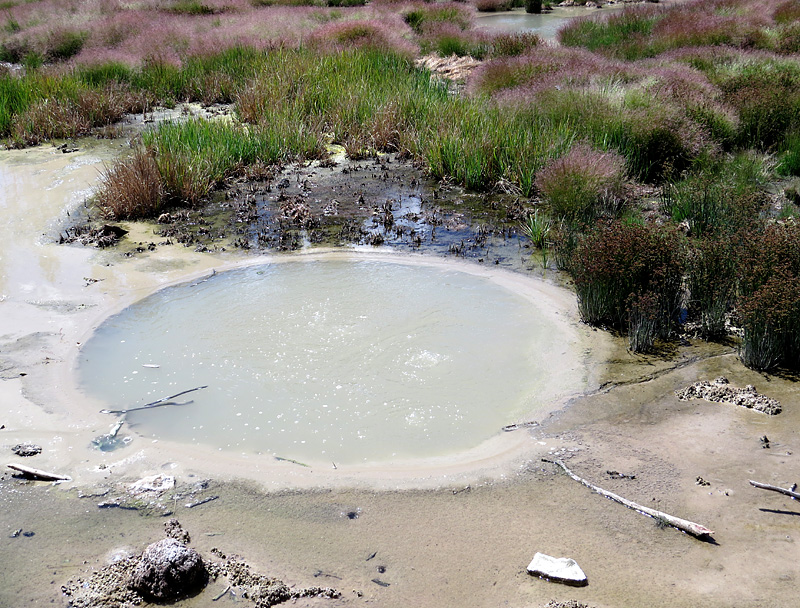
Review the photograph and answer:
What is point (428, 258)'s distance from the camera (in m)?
7.35

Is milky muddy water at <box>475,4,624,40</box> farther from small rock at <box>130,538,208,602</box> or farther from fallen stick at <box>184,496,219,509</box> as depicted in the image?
small rock at <box>130,538,208,602</box>

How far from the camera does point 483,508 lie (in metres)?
3.77

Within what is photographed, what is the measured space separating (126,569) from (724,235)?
5.44 metres

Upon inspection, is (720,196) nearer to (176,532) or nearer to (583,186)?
(583,186)

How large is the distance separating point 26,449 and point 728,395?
4.53 m

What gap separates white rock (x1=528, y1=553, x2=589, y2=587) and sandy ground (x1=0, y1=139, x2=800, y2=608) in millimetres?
55

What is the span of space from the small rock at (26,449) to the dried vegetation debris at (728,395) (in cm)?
417

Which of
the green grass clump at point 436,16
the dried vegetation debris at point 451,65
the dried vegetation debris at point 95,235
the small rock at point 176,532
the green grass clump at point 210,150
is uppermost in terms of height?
the green grass clump at point 436,16

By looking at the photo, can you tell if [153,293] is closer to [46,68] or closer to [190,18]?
[46,68]

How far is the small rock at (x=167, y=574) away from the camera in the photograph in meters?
3.16

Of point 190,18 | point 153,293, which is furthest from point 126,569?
point 190,18

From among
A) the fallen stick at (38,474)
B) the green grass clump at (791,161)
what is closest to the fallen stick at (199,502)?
the fallen stick at (38,474)

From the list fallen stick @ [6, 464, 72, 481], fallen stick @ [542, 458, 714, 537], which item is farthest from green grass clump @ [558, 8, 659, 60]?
fallen stick @ [6, 464, 72, 481]

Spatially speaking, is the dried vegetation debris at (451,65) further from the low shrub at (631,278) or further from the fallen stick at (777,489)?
the fallen stick at (777,489)
